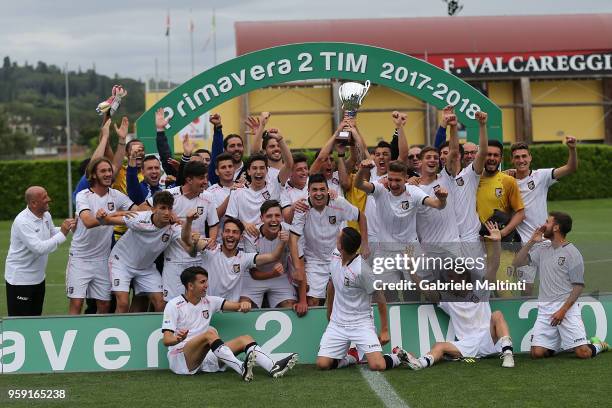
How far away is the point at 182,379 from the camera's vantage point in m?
8.77

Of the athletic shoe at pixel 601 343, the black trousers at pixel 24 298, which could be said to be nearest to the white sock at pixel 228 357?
the black trousers at pixel 24 298

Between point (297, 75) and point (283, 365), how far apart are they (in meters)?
4.07

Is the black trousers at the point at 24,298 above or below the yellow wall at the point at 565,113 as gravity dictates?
below

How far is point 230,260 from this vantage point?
977 cm

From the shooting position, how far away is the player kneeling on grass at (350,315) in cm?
894

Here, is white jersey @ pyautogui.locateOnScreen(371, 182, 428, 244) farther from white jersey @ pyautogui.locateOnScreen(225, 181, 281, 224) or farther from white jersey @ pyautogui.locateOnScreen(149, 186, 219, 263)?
white jersey @ pyautogui.locateOnScreen(149, 186, 219, 263)

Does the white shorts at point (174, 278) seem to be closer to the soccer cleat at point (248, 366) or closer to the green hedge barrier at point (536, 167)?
the soccer cleat at point (248, 366)

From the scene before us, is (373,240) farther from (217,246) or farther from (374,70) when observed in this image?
(374,70)

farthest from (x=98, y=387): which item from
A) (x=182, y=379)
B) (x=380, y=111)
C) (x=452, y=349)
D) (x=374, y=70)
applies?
(x=380, y=111)

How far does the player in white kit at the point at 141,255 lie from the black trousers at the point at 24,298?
0.77 m

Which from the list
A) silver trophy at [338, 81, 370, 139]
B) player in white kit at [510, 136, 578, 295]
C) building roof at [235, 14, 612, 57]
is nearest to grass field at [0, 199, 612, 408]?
player in white kit at [510, 136, 578, 295]

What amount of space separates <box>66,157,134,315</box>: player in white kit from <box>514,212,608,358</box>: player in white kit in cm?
391

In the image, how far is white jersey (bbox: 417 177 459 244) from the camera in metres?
10.1

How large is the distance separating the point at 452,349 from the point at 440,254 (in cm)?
113
